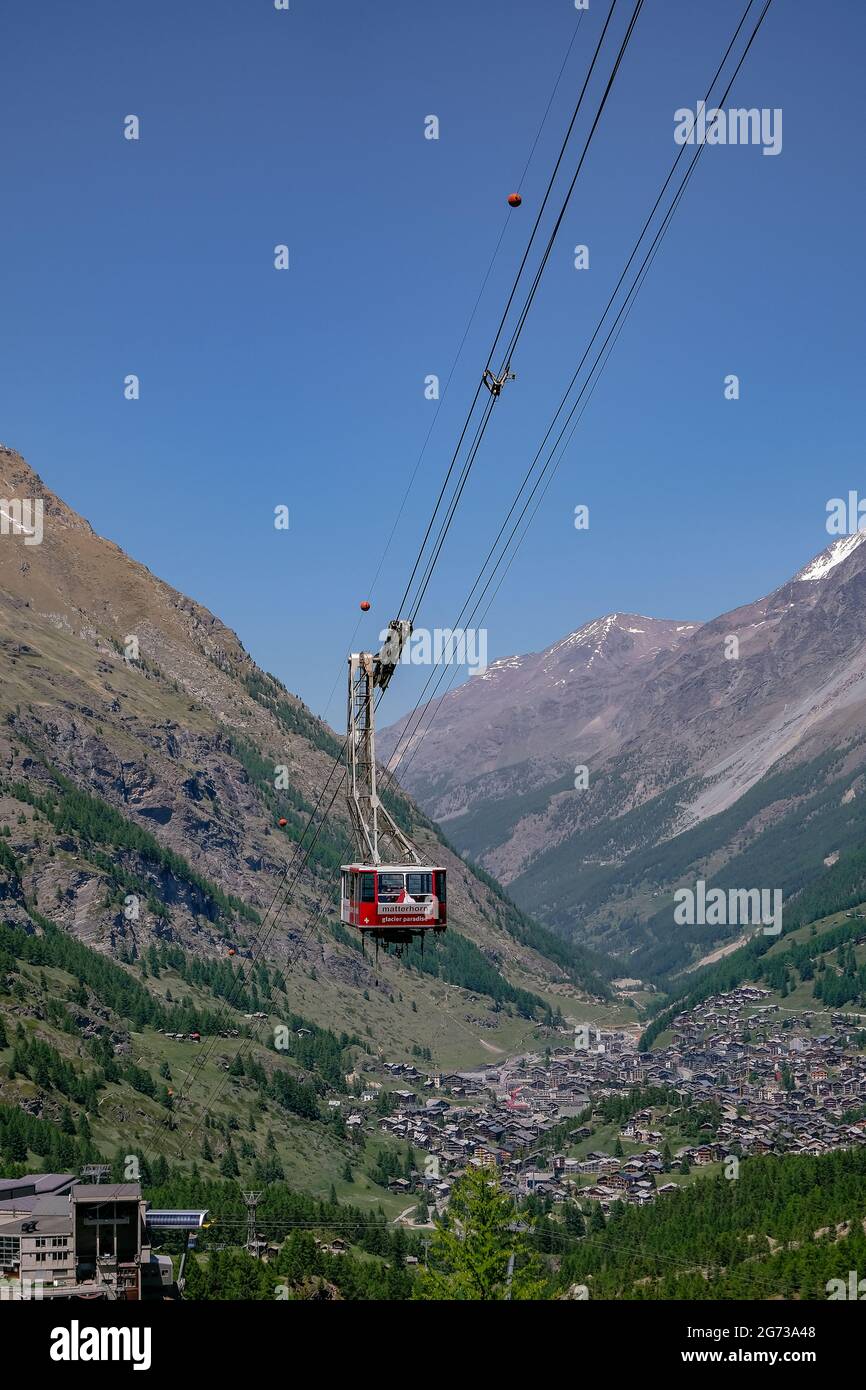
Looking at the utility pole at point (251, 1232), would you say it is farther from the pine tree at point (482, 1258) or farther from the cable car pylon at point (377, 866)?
the cable car pylon at point (377, 866)

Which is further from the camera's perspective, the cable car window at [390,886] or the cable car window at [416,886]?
the cable car window at [416,886]

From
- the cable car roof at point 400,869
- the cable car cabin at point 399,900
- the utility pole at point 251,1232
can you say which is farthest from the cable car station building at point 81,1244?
the cable car roof at point 400,869

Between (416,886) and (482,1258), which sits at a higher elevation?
(416,886)

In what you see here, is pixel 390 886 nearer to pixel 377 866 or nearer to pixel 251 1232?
pixel 377 866

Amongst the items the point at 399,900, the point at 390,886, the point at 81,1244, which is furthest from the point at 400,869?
the point at 81,1244

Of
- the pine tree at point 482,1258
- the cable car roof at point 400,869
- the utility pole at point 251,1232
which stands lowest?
the utility pole at point 251,1232

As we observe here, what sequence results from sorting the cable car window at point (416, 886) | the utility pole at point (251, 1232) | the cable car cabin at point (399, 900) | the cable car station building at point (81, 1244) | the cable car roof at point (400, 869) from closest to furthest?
the cable car roof at point (400, 869)
the cable car cabin at point (399, 900)
the cable car window at point (416, 886)
the cable car station building at point (81, 1244)
the utility pole at point (251, 1232)
